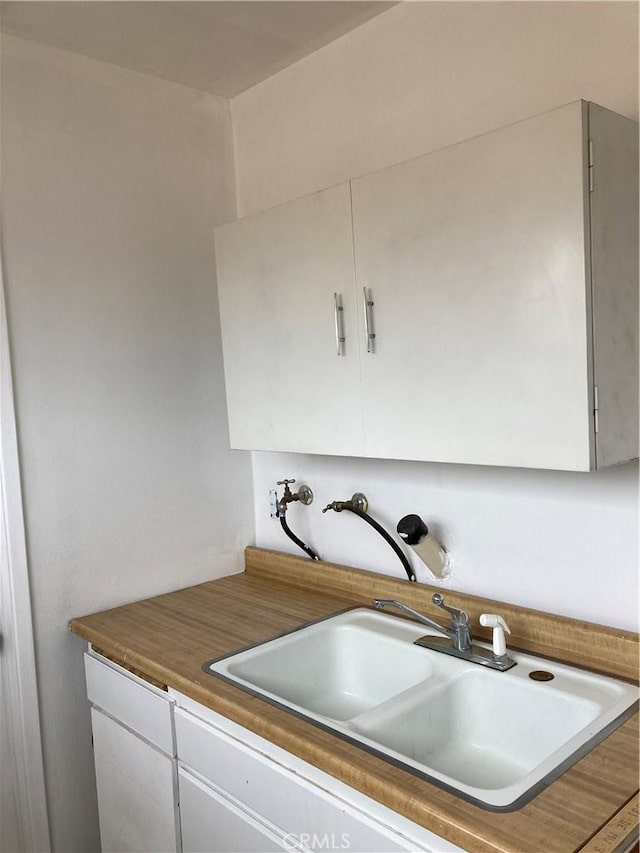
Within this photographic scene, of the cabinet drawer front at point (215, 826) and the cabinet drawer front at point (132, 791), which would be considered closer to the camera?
the cabinet drawer front at point (215, 826)

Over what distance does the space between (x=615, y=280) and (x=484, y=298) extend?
23cm

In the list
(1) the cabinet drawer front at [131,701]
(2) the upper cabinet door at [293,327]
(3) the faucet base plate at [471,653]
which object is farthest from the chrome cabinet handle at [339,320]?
(1) the cabinet drawer front at [131,701]

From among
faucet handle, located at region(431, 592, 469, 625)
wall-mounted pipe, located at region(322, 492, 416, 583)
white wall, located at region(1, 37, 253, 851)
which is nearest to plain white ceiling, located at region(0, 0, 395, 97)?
white wall, located at region(1, 37, 253, 851)

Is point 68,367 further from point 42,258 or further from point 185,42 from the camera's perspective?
point 185,42

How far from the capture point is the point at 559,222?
127cm

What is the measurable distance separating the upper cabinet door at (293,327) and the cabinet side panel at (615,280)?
1.82 ft

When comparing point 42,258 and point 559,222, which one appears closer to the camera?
point 559,222

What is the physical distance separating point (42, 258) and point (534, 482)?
1.42 meters

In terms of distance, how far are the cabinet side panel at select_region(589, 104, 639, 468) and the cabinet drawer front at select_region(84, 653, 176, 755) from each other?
113 cm

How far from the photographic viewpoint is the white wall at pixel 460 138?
1540 millimetres

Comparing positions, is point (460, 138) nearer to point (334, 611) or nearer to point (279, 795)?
point (334, 611)

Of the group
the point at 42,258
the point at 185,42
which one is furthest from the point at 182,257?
the point at 185,42

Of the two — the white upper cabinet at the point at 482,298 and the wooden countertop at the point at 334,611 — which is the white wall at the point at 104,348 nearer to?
the wooden countertop at the point at 334,611

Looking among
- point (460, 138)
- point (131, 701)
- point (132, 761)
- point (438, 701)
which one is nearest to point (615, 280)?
point (460, 138)
